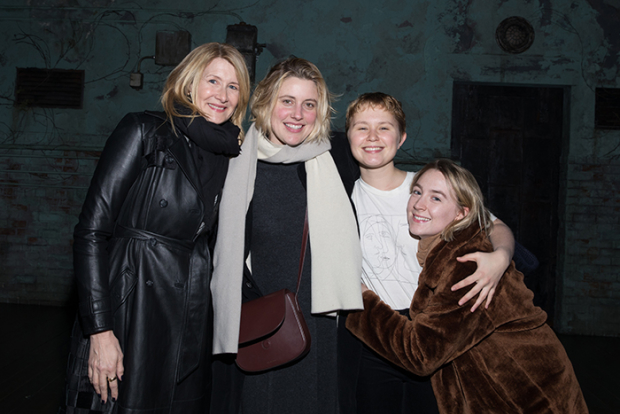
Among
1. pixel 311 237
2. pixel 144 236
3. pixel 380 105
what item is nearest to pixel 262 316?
pixel 311 237

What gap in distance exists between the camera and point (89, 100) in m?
5.13

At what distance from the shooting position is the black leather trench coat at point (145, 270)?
143 cm

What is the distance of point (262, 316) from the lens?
169cm

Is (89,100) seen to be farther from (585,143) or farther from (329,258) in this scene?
(585,143)

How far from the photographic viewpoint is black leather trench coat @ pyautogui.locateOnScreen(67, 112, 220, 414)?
1.43 metres

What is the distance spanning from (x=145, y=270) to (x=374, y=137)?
1081 mm

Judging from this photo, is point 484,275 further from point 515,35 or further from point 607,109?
point 607,109

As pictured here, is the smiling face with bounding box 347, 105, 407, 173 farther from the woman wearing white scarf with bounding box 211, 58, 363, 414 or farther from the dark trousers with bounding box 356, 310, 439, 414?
the dark trousers with bounding box 356, 310, 439, 414

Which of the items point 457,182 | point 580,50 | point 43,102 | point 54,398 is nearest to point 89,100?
point 43,102

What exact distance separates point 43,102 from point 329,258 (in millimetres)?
5039

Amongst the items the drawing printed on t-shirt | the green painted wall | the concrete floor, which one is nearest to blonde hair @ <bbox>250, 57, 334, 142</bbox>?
the drawing printed on t-shirt

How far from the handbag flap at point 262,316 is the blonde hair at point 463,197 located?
71cm

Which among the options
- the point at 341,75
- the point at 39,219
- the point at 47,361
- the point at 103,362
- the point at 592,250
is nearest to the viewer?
the point at 103,362

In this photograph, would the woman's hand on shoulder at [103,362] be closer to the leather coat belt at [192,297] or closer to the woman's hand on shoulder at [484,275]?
the leather coat belt at [192,297]
